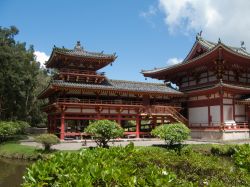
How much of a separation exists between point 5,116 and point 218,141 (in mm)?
37346

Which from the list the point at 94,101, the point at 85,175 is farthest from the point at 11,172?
the point at 85,175

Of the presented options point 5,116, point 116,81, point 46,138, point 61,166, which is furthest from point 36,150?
point 5,116

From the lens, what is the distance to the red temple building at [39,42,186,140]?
115 feet

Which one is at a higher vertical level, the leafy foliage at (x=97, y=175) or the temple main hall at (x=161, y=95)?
the temple main hall at (x=161, y=95)

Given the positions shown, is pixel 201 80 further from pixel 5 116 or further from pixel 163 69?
pixel 5 116

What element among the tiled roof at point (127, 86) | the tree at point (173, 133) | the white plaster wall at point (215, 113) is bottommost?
the tree at point (173, 133)

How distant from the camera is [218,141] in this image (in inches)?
1305

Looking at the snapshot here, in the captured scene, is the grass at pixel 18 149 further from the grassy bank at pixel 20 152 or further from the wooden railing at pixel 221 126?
the wooden railing at pixel 221 126

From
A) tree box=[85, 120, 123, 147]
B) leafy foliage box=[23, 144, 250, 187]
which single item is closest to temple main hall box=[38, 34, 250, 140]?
tree box=[85, 120, 123, 147]

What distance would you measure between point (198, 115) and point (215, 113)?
2929 mm

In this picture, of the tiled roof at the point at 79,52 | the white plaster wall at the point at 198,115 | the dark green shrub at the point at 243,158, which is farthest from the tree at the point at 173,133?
the dark green shrub at the point at 243,158

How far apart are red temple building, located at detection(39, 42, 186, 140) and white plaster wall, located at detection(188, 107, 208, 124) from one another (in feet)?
4.43

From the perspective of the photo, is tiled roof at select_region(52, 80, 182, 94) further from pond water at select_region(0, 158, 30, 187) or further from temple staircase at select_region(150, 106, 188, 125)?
pond water at select_region(0, 158, 30, 187)

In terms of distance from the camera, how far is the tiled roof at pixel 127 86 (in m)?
35.1
